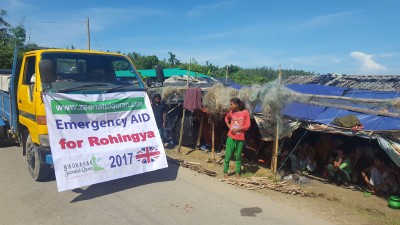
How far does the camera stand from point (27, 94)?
5.98 meters

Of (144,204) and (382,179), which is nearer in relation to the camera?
(144,204)

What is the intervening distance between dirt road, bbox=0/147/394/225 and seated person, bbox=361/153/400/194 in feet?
5.89

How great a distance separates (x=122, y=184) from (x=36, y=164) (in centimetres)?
156

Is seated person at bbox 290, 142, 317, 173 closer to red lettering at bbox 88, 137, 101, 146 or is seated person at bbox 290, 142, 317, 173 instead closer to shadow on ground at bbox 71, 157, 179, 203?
shadow on ground at bbox 71, 157, 179, 203

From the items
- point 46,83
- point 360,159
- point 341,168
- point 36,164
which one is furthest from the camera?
point 360,159

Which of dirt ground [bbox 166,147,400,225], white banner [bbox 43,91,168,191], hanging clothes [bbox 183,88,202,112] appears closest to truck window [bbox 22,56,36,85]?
white banner [bbox 43,91,168,191]

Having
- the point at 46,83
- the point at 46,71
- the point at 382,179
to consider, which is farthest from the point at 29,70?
the point at 382,179

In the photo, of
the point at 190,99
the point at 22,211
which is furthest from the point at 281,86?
the point at 22,211

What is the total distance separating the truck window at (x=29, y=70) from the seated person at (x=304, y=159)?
576 centimetres

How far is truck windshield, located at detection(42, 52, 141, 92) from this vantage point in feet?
19.7

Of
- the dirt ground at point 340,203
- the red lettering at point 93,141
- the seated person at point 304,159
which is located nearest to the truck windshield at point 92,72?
the red lettering at point 93,141

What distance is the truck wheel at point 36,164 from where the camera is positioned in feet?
19.3

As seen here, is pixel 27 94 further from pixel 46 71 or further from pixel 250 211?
pixel 250 211

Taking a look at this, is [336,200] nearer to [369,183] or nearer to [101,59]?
[369,183]
